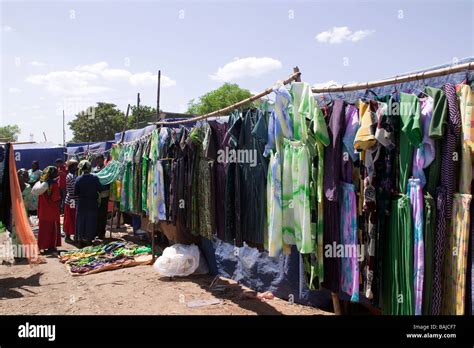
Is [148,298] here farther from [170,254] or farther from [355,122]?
[355,122]

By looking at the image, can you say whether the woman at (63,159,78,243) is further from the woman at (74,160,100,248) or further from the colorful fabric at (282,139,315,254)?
the colorful fabric at (282,139,315,254)

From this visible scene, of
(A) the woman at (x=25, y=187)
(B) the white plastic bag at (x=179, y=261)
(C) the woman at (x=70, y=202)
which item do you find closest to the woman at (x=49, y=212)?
(C) the woman at (x=70, y=202)

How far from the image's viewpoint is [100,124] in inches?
1547

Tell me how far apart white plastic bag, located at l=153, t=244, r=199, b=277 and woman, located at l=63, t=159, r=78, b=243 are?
13.3ft

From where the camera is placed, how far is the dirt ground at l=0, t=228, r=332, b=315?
4992mm

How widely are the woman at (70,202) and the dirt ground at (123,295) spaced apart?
2811 mm

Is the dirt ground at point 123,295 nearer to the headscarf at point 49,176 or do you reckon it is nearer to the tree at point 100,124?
the headscarf at point 49,176

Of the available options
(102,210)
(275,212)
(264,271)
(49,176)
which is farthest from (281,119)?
(102,210)

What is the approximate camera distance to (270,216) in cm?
382

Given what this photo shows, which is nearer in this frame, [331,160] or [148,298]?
[331,160]

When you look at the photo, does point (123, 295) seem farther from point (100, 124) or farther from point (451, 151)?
point (100, 124)

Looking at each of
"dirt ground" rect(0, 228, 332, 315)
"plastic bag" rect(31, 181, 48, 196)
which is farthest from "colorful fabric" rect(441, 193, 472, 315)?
"plastic bag" rect(31, 181, 48, 196)
